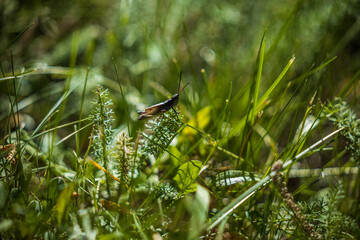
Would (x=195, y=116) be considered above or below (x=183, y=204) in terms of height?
above

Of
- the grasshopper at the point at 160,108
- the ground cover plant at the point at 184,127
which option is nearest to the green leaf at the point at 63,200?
the ground cover plant at the point at 184,127

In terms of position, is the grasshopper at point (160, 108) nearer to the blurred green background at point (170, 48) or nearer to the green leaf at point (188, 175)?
the green leaf at point (188, 175)

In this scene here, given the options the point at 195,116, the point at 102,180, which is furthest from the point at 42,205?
the point at 195,116

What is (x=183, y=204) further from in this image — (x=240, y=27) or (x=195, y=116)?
(x=240, y=27)

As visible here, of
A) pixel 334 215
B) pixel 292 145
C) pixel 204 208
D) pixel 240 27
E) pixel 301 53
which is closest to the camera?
pixel 204 208

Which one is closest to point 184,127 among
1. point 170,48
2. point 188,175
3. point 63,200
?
point 188,175

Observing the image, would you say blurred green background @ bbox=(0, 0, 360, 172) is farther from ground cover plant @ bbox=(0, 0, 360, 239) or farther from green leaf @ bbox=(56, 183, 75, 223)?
green leaf @ bbox=(56, 183, 75, 223)

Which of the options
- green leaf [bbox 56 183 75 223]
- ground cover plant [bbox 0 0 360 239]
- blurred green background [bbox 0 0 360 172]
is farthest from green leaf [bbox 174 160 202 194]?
blurred green background [bbox 0 0 360 172]
